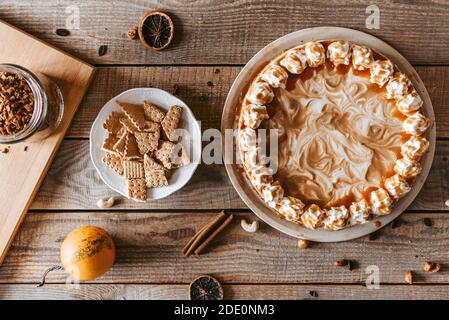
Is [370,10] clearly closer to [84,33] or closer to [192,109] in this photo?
[192,109]

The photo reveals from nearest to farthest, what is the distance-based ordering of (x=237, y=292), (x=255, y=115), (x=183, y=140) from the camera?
(x=255, y=115) < (x=183, y=140) < (x=237, y=292)

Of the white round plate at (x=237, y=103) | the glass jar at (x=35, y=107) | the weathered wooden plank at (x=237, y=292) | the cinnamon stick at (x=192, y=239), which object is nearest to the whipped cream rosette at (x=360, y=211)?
the white round plate at (x=237, y=103)

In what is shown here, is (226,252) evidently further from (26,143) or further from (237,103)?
(26,143)

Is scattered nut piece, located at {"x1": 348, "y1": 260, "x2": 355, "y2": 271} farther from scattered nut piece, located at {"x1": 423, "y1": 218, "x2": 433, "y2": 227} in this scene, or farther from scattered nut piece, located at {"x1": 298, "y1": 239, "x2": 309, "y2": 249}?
scattered nut piece, located at {"x1": 423, "y1": 218, "x2": 433, "y2": 227}

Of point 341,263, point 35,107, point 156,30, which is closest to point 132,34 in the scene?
point 156,30

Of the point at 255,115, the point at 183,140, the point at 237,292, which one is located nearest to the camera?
the point at 255,115

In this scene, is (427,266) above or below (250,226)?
below
